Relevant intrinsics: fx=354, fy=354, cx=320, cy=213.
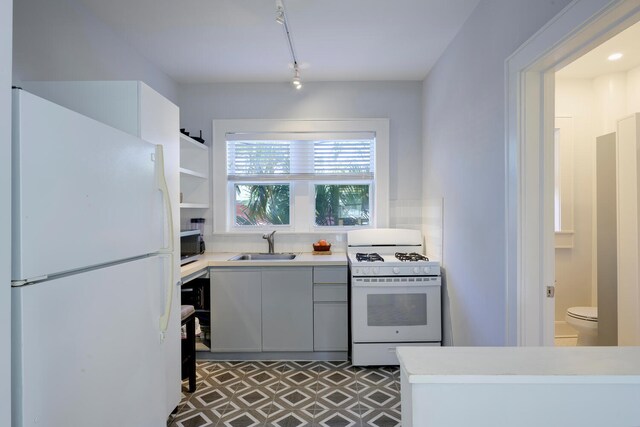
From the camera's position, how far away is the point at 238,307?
2.96 metres

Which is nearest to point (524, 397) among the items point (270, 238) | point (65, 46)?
point (65, 46)

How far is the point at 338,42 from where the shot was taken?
267 centimetres

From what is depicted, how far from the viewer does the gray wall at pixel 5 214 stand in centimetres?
75

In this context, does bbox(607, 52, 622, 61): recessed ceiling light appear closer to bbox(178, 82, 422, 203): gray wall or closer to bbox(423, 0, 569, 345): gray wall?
bbox(423, 0, 569, 345): gray wall

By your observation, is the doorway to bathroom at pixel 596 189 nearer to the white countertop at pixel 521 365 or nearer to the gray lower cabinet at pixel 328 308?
the gray lower cabinet at pixel 328 308

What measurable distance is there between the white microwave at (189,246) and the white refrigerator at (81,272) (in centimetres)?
139

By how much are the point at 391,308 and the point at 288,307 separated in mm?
845

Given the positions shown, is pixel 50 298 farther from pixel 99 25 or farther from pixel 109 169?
pixel 99 25

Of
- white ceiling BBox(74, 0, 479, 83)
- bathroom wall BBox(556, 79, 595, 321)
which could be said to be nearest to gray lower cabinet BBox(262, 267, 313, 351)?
white ceiling BBox(74, 0, 479, 83)

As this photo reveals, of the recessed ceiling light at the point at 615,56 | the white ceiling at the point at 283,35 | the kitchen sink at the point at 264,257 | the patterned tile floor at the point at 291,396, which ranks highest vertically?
the white ceiling at the point at 283,35

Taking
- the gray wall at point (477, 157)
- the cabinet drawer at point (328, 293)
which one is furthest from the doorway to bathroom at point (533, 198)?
the cabinet drawer at point (328, 293)

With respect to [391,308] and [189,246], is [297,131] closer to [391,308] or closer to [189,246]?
[189,246]

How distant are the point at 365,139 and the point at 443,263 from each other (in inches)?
55.9

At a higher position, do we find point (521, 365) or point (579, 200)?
point (579, 200)
